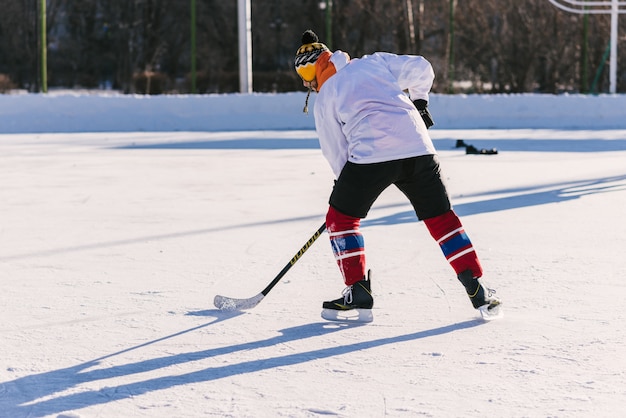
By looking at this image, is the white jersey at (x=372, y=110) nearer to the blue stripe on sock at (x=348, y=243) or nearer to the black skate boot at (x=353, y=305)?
the blue stripe on sock at (x=348, y=243)

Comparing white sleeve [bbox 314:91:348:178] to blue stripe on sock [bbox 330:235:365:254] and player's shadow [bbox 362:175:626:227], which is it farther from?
player's shadow [bbox 362:175:626:227]

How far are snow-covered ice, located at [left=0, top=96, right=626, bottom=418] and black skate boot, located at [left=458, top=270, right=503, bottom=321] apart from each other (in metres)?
0.07

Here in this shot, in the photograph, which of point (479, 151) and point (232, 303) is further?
point (479, 151)

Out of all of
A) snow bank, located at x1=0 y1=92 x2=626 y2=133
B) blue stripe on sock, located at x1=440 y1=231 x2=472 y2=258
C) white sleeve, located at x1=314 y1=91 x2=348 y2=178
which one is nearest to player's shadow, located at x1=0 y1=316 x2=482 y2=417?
blue stripe on sock, located at x1=440 y1=231 x2=472 y2=258

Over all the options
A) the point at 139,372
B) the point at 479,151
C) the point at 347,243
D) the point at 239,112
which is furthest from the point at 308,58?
the point at 239,112

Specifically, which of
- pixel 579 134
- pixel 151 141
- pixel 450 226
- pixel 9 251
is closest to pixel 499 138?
pixel 579 134

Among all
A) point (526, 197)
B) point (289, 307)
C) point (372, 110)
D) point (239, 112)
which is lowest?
point (239, 112)

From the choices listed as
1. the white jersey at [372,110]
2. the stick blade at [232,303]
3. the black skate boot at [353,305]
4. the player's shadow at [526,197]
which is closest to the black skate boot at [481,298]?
the black skate boot at [353,305]

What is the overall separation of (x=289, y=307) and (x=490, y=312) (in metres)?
0.77

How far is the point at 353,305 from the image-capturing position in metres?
3.74

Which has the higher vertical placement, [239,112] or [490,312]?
[490,312]

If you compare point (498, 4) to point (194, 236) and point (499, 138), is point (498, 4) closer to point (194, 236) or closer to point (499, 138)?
point (499, 138)

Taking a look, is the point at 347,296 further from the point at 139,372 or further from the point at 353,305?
the point at 139,372

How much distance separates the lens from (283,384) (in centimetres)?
293
